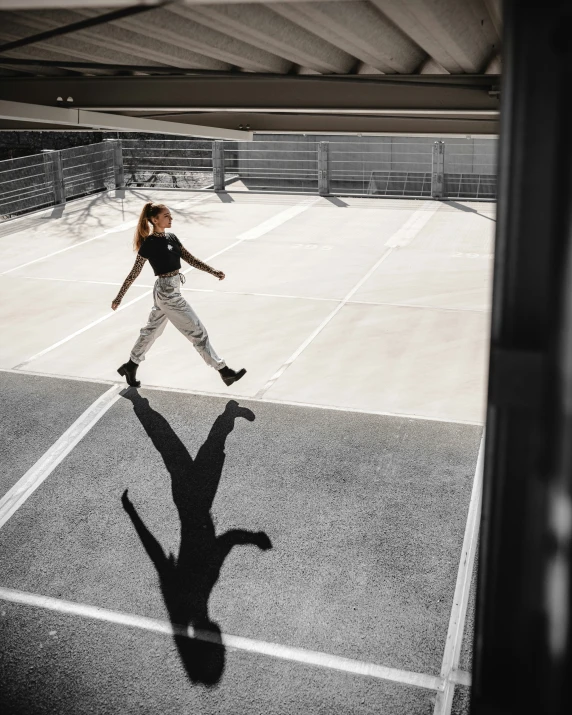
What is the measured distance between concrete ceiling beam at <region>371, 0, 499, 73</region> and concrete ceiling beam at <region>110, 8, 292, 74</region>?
1091 mm

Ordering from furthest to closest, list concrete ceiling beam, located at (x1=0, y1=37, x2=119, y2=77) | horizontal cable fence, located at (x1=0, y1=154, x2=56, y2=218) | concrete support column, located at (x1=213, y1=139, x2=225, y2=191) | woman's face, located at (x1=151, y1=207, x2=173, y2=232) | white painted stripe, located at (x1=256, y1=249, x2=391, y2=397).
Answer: concrete support column, located at (x1=213, y1=139, x2=225, y2=191), horizontal cable fence, located at (x1=0, y1=154, x2=56, y2=218), white painted stripe, located at (x1=256, y1=249, x2=391, y2=397), woman's face, located at (x1=151, y1=207, x2=173, y2=232), concrete ceiling beam, located at (x1=0, y1=37, x2=119, y2=77)

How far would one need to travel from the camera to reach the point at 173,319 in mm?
7242

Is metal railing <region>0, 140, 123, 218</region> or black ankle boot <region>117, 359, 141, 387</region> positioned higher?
metal railing <region>0, 140, 123, 218</region>

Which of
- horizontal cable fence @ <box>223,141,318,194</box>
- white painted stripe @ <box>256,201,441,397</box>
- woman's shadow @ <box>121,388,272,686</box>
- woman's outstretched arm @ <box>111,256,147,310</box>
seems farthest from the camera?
horizontal cable fence @ <box>223,141,318,194</box>

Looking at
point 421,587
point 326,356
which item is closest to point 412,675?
point 421,587

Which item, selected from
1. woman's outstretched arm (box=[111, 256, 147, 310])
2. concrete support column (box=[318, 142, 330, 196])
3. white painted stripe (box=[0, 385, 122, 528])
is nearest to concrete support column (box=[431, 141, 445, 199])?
concrete support column (box=[318, 142, 330, 196])

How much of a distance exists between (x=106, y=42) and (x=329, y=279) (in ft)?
24.0

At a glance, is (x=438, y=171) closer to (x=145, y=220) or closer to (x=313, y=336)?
(x=313, y=336)

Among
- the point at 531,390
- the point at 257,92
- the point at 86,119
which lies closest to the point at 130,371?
the point at 86,119

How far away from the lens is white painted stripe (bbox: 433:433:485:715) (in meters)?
3.94

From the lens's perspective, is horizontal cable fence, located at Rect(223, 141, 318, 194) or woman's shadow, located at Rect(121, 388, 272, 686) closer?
woman's shadow, located at Rect(121, 388, 272, 686)

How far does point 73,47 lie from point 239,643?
390cm

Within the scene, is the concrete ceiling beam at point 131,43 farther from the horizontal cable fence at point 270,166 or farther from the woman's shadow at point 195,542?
the horizontal cable fence at point 270,166

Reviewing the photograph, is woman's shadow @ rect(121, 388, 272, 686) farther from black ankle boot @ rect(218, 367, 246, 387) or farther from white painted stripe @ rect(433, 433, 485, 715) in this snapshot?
white painted stripe @ rect(433, 433, 485, 715)
